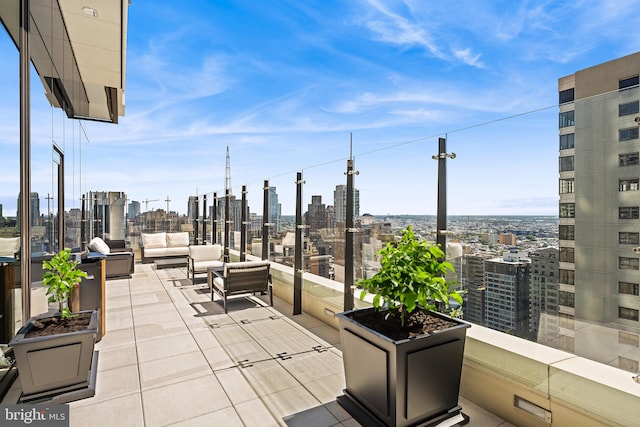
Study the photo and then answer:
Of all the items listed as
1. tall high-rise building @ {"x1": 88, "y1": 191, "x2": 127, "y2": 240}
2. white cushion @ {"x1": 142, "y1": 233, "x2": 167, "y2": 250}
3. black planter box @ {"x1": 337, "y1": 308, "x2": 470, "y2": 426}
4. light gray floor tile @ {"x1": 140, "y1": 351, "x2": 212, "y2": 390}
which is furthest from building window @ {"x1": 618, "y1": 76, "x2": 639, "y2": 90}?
Answer: tall high-rise building @ {"x1": 88, "y1": 191, "x2": 127, "y2": 240}

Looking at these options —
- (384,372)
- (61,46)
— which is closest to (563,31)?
(384,372)

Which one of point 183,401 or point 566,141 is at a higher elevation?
point 566,141

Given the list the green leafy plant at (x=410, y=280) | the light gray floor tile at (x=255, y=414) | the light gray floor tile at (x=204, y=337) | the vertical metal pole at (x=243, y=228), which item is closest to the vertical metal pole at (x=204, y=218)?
the vertical metal pole at (x=243, y=228)

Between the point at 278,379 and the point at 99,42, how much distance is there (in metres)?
4.83

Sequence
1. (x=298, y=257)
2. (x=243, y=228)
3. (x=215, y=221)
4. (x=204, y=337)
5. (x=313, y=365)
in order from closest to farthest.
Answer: (x=313, y=365) < (x=204, y=337) < (x=298, y=257) < (x=243, y=228) < (x=215, y=221)

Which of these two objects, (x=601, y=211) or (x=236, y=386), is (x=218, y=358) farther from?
(x=601, y=211)

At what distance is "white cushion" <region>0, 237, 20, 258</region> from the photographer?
2801 mm

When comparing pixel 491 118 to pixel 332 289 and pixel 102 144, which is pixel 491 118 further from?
pixel 102 144

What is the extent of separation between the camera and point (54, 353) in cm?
246

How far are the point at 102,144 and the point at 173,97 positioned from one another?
83.4 inches

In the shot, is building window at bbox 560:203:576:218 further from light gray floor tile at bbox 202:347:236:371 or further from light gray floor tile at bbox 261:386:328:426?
light gray floor tile at bbox 202:347:236:371

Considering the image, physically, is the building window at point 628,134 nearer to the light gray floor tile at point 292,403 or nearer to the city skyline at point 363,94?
the city skyline at point 363,94

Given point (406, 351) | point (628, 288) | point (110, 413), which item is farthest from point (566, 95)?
point (110, 413)

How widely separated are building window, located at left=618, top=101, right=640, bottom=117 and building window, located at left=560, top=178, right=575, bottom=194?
0.42m
